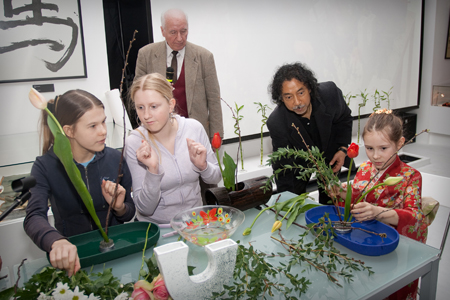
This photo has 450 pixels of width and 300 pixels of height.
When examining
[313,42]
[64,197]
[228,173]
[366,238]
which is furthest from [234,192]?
[313,42]

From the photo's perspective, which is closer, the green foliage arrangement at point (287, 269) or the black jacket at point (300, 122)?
the green foliage arrangement at point (287, 269)

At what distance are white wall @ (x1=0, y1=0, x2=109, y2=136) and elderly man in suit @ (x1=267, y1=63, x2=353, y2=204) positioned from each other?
0.84 meters

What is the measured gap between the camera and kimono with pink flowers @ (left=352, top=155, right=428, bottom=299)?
3.66 ft

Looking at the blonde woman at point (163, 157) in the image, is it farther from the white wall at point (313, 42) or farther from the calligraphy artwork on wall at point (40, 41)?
the white wall at point (313, 42)

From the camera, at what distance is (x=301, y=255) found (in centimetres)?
89

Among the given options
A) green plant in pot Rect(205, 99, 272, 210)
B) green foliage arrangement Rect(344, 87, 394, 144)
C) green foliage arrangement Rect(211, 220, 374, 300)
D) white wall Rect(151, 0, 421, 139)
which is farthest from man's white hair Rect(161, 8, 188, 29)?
green foliage arrangement Rect(344, 87, 394, 144)

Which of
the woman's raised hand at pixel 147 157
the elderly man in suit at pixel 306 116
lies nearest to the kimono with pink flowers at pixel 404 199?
the elderly man in suit at pixel 306 116

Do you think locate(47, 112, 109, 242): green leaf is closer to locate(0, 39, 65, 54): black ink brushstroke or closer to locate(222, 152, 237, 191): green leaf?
locate(0, 39, 65, 54): black ink brushstroke

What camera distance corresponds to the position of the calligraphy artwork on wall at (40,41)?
89 centimetres

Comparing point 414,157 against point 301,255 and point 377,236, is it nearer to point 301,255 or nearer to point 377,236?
point 377,236

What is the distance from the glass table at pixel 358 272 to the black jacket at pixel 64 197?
107 mm

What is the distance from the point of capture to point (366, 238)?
103 cm

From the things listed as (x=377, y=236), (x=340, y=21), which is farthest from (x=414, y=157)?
(x=377, y=236)

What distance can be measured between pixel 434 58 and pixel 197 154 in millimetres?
1426
